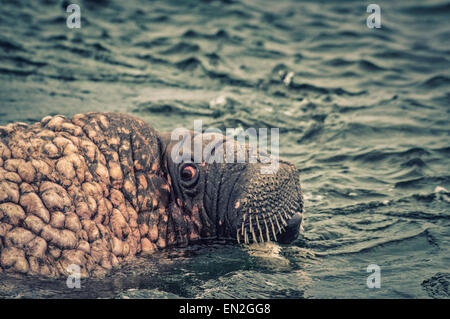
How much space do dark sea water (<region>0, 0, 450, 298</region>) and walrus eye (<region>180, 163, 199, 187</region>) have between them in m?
0.56

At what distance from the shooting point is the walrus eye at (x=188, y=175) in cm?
441

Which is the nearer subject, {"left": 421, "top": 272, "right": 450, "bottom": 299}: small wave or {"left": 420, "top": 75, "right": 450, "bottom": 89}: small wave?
{"left": 421, "top": 272, "right": 450, "bottom": 299}: small wave

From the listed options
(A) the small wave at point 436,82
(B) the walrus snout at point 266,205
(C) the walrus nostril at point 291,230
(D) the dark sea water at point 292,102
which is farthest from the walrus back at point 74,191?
(A) the small wave at point 436,82

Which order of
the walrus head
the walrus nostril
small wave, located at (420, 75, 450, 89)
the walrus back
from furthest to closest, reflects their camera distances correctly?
small wave, located at (420, 75, 450, 89)
the walrus nostril
the walrus head
the walrus back

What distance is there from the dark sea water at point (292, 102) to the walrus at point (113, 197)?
0.17 meters

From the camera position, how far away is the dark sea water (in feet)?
14.0

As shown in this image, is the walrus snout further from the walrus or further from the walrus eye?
the walrus eye

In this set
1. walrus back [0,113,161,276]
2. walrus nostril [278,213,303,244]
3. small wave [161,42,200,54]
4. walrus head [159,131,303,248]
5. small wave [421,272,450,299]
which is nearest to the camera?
walrus back [0,113,161,276]

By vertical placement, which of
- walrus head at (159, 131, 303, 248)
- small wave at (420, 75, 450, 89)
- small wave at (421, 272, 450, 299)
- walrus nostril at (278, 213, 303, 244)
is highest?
small wave at (420, 75, 450, 89)

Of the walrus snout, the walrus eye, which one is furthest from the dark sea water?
the walrus eye

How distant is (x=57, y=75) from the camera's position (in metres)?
9.79

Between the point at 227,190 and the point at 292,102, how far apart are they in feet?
17.9
